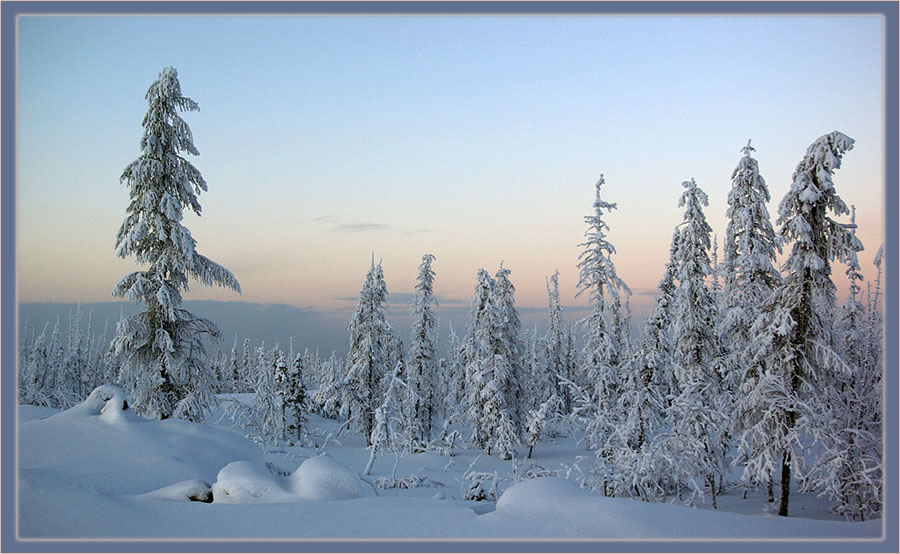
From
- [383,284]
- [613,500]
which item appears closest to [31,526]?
[613,500]

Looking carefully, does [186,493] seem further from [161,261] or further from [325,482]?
[161,261]

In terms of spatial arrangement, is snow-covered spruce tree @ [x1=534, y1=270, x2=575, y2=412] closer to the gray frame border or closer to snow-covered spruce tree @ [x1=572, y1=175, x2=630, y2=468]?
snow-covered spruce tree @ [x1=572, y1=175, x2=630, y2=468]

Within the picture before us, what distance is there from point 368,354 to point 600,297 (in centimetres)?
1924

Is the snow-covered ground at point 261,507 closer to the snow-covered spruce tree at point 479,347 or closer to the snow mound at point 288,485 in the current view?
the snow mound at point 288,485

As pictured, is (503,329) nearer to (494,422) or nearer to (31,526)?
(494,422)

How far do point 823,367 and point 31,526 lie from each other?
787 inches

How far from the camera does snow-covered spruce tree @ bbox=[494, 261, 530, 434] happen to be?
36.7 meters

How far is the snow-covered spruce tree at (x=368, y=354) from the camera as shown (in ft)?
122

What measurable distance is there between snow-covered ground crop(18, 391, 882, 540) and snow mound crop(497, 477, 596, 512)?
20 millimetres

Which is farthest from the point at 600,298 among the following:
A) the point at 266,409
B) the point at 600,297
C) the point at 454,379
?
the point at 454,379

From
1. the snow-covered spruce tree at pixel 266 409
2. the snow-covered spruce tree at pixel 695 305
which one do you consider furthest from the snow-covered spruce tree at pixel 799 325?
the snow-covered spruce tree at pixel 266 409

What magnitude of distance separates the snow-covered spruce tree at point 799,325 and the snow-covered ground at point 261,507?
7.45 metres

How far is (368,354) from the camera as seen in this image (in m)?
37.2

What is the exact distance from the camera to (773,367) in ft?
54.2
